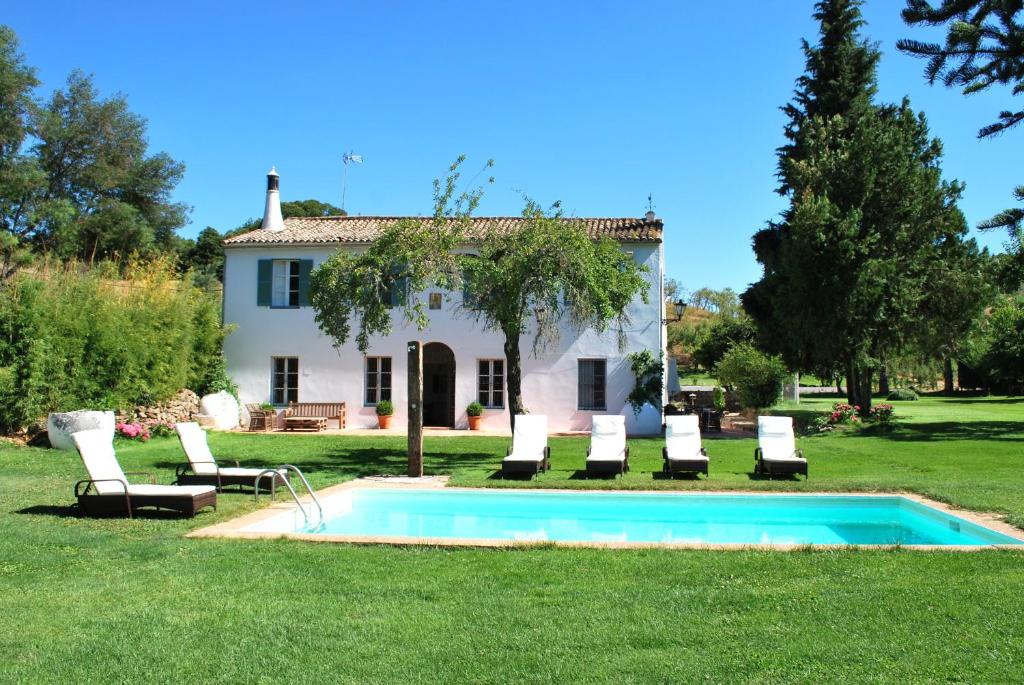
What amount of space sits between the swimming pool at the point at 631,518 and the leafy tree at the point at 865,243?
12744 mm

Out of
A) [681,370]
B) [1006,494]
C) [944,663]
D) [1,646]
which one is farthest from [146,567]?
[681,370]

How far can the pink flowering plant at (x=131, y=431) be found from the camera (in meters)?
17.8

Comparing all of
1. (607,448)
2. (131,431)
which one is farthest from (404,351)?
(607,448)

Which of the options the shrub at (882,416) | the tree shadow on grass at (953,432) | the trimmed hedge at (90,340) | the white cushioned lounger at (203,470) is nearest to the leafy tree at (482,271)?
the white cushioned lounger at (203,470)

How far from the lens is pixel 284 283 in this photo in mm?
23375

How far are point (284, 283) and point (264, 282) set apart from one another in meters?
0.57

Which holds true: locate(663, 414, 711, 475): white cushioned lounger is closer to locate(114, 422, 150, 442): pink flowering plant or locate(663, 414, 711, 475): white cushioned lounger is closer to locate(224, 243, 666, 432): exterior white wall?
locate(224, 243, 666, 432): exterior white wall

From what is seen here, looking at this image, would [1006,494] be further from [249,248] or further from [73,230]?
[73,230]

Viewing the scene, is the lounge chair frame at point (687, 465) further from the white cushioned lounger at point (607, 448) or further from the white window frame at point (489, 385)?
the white window frame at point (489, 385)

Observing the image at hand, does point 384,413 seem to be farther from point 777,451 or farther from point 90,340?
point 777,451

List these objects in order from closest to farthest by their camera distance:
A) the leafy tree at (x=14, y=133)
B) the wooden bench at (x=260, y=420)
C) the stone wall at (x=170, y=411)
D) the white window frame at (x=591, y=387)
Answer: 1. the stone wall at (x=170, y=411)
2. the wooden bench at (x=260, y=420)
3. the white window frame at (x=591, y=387)
4. the leafy tree at (x=14, y=133)

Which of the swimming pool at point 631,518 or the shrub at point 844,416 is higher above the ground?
the shrub at point 844,416

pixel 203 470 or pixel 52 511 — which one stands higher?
pixel 203 470

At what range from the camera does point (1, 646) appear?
4.58 m
